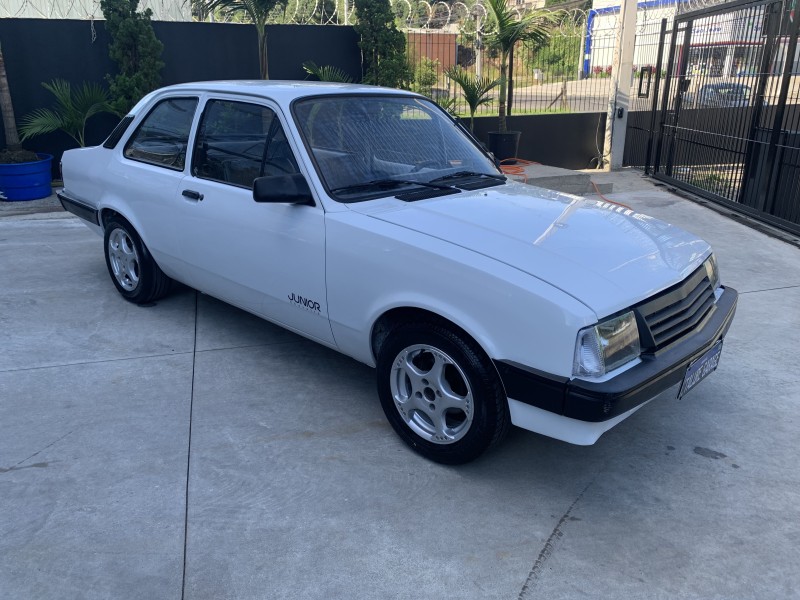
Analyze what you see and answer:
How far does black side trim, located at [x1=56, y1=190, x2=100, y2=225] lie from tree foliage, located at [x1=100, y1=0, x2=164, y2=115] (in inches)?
154

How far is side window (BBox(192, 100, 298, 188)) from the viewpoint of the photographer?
386cm

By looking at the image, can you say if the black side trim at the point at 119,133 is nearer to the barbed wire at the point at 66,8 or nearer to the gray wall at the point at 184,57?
the gray wall at the point at 184,57

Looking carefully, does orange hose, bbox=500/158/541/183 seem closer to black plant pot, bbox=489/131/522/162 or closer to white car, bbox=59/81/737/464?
black plant pot, bbox=489/131/522/162

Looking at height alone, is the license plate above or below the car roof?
below

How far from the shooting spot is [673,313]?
→ 3.09m

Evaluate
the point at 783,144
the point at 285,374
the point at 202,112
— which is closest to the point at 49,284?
the point at 202,112

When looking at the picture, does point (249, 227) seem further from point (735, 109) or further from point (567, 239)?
point (735, 109)

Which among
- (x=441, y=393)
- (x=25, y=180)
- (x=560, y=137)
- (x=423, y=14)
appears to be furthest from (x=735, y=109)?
(x=25, y=180)

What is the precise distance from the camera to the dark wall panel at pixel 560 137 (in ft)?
38.7

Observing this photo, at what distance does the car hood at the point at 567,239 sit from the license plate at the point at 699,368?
0.40 m

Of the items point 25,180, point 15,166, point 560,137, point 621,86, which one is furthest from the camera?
point 560,137

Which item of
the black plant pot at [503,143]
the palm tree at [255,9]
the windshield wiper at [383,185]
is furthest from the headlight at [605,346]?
the palm tree at [255,9]

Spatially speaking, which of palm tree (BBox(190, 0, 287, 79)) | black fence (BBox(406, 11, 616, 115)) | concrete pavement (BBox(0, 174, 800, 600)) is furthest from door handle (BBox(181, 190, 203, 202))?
black fence (BBox(406, 11, 616, 115))

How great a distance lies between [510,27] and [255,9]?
12.2 ft
